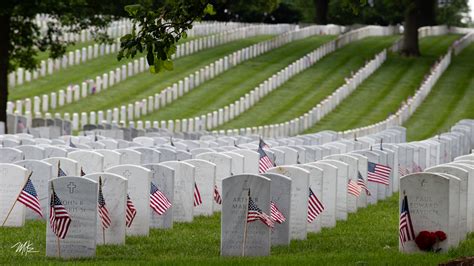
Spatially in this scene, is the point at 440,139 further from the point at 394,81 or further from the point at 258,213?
the point at 394,81

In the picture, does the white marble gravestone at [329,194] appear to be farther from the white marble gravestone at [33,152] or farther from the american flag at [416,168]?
the american flag at [416,168]

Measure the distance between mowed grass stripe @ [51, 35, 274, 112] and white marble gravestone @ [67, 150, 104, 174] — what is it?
104ft

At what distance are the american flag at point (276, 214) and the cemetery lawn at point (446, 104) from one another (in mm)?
33253

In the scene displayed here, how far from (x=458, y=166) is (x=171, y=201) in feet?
14.0

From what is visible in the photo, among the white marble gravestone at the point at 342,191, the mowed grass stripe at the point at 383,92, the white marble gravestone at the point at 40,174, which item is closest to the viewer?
the white marble gravestone at the point at 40,174

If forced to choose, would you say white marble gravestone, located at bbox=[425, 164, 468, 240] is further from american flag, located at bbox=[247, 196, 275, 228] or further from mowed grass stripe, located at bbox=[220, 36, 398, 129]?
mowed grass stripe, located at bbox=[220, 36, 398, 129]

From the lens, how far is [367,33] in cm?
9438

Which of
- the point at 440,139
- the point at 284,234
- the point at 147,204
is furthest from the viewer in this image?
the point at 440,139

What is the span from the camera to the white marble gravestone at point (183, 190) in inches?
853

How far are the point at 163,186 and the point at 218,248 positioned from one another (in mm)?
2862

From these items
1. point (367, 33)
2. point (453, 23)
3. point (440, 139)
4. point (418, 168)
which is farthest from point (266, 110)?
point (453, 23)

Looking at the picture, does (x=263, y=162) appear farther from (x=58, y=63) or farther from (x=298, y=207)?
(x=58, y=63)

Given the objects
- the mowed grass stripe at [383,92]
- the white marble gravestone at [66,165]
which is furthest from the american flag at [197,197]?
the mowed grass stripe at [383,92]

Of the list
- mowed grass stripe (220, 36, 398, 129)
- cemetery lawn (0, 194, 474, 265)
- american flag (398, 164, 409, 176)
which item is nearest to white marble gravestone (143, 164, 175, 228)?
A: cemetery lawn (0, 194, 474, 265)
